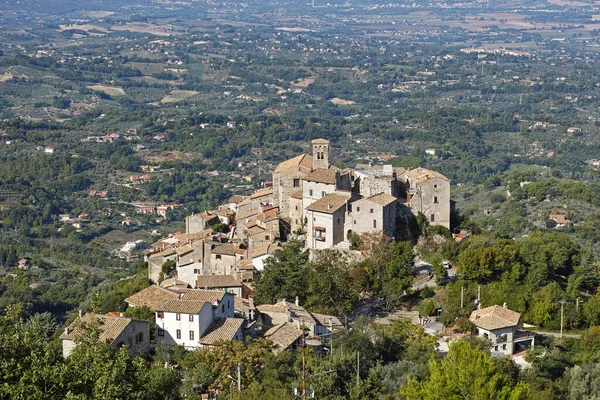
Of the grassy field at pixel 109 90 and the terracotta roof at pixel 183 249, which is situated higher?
the terracotta roof at pixel 183 249

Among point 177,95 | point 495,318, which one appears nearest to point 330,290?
point 495,318

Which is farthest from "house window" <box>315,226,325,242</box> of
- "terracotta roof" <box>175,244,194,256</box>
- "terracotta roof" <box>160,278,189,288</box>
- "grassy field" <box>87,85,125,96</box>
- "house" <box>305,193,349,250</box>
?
"grassy field" <box>87,85,125,96</box>

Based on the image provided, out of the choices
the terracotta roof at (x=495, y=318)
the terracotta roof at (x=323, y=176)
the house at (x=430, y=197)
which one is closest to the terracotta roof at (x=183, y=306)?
the terracotta roof at (x=495, y=318)

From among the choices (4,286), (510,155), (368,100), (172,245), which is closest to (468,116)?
(510,155)

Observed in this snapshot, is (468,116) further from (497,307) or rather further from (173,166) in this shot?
(497,307)

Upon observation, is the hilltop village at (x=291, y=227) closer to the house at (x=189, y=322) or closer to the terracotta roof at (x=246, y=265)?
the terracotta roof at (x=246, y=265)

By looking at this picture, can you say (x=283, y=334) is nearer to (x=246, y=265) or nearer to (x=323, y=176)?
(x=246, y=265)
